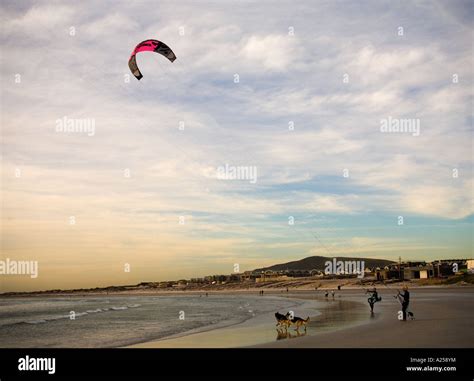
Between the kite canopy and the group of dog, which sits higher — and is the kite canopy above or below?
above

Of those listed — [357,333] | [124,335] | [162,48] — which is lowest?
[124,335]

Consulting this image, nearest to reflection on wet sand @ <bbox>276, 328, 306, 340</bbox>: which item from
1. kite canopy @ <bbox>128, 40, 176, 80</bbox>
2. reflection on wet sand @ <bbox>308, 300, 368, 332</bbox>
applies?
reflection on wet sand @ <bbox>308, 300, 368, 332</bbox>

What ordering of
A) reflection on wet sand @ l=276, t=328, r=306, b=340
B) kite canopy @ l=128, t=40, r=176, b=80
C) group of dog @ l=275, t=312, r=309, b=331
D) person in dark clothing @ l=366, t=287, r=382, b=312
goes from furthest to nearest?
person in dark clothing @ l=366, t=287, r=382, b=312
kite canopy @ l=128, t=40, r=176, b=80
group of dog @ l=275, t=312, r=309, b=331
reflection on wet sand @ l=276, t=328, r=306, b=340

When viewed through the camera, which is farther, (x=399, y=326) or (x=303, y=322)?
(x=303, y=322)

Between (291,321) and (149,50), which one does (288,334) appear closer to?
(291,321)

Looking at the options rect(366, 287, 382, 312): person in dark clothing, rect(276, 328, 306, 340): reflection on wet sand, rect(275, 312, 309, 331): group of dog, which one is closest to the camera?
rect(276, 328, 306, 340): reflection on wet sand

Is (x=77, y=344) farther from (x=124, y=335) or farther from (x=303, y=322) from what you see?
(x=303, y=322)

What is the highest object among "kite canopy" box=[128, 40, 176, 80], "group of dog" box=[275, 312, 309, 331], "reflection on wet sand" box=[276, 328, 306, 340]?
"kite canopy" box=[128, 40, 176, 80]

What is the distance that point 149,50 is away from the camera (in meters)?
22.0

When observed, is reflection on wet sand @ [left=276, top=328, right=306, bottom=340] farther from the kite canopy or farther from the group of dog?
the kite canopy

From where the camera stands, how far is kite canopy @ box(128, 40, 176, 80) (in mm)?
21609
